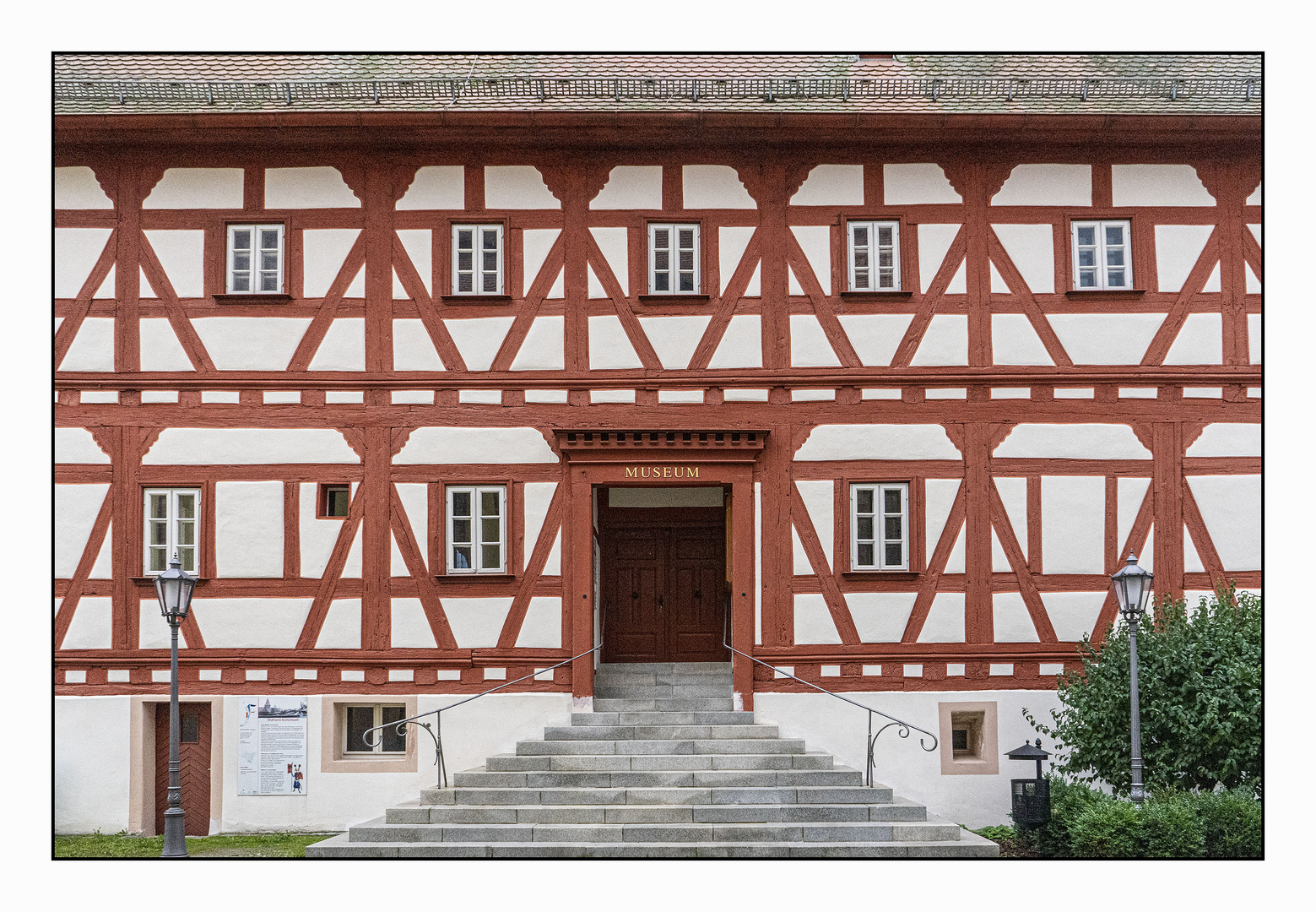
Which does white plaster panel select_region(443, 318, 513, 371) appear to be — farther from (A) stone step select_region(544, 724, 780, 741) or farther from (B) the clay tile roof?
(A) stone step select_region(544, 724, 780, 741)

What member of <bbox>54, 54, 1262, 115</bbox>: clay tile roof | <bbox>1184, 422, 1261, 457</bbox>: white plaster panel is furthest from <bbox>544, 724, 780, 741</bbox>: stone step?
<bbox>54, 54, 1262, 115</bbox>: clay tile roof

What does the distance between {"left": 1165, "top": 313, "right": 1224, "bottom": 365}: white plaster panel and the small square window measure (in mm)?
10098

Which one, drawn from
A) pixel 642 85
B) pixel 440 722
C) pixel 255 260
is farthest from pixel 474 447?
pixel 642 85

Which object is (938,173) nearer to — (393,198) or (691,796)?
(393,198)

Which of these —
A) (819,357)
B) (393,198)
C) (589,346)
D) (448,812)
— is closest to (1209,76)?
(819,357)

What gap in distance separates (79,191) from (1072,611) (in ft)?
42.9

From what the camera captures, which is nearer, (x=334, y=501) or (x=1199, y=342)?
(x=1199, y=342)

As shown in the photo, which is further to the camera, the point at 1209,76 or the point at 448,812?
the point at 1209,76

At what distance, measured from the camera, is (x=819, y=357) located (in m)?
15.5

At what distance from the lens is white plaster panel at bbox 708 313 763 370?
15500 mm

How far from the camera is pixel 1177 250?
15.6m

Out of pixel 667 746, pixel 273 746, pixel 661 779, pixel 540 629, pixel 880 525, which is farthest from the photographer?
pixel 880 525

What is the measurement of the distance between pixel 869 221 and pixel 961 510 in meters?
3.69

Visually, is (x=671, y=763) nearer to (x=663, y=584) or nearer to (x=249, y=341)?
(x=663, y=584)
